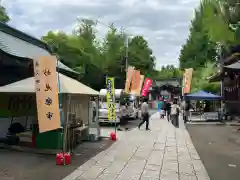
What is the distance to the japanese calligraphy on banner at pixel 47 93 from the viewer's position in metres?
9.08

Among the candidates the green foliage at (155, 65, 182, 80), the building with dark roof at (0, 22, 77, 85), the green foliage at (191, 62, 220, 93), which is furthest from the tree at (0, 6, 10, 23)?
the green foliage at (155, 65, 182, 80)

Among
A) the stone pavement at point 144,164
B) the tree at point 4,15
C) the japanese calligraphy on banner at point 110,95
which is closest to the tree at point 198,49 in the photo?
the tree at point 4,15

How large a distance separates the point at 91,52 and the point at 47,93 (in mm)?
29849

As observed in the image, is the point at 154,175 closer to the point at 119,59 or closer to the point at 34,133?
the point at 34,133

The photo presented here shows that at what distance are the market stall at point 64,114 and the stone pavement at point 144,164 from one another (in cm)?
132

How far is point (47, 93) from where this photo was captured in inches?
361

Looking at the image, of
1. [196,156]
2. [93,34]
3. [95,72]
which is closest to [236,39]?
[196,156]

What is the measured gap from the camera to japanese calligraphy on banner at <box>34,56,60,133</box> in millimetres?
9078

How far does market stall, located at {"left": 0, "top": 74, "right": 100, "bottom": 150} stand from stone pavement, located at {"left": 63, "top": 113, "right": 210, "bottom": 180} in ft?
4.33

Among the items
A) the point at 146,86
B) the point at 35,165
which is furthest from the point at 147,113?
Answer: the point at 146,86

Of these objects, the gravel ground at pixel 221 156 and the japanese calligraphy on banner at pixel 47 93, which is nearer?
the gravel ground at pixel 221 156

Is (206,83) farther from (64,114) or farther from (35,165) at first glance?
(35,165)

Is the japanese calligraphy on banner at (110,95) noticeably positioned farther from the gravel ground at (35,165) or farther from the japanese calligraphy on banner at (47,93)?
the japanese calligraphy on banner at (47,93)

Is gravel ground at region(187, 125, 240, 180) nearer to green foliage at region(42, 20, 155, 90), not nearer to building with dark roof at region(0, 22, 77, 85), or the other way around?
building with dark roof at region(0, 22, 77, 85)
